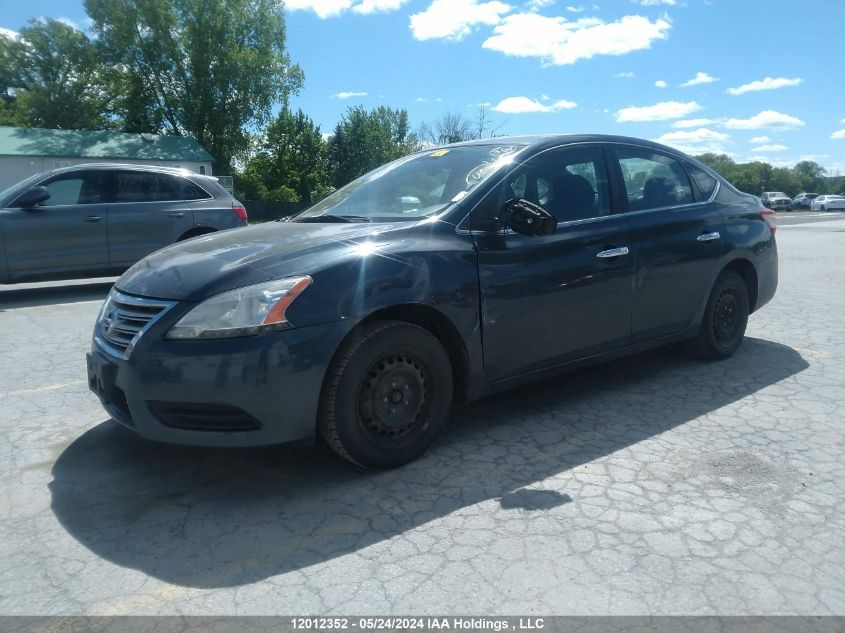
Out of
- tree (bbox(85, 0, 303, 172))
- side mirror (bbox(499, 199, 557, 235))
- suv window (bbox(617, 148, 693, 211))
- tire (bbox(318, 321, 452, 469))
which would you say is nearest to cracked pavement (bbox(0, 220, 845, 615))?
tire (bbox(318, 321, 452, 469))

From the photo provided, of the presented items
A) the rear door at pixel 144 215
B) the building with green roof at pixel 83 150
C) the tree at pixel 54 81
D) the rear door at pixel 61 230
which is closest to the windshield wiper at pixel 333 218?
the rear door at pixel 144 215

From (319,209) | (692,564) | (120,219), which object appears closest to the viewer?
(692,564)

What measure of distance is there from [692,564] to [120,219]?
8538mm

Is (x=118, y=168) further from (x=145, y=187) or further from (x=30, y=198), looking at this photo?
(x=30, y=198)

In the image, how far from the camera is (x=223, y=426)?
301cm

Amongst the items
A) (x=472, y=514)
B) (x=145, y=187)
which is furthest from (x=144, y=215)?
(x=472, y=514)

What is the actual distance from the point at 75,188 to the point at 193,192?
1499 millimetres

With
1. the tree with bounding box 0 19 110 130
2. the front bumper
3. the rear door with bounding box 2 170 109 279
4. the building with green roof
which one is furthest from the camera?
the tree with bounding box 0 19 110 130

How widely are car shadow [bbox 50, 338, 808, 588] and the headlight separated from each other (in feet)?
1.92

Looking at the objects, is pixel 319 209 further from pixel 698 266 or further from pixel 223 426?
pixel 698 266

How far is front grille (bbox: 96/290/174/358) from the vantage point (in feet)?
10.2

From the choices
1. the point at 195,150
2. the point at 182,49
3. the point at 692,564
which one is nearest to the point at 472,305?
the point at 692,564

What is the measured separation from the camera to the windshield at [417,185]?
3.86 metres

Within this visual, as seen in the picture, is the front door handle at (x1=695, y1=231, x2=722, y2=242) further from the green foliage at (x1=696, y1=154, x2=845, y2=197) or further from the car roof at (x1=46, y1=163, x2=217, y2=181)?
the green foliage at (x1=696, y1=154, x2=845, y2=197)
